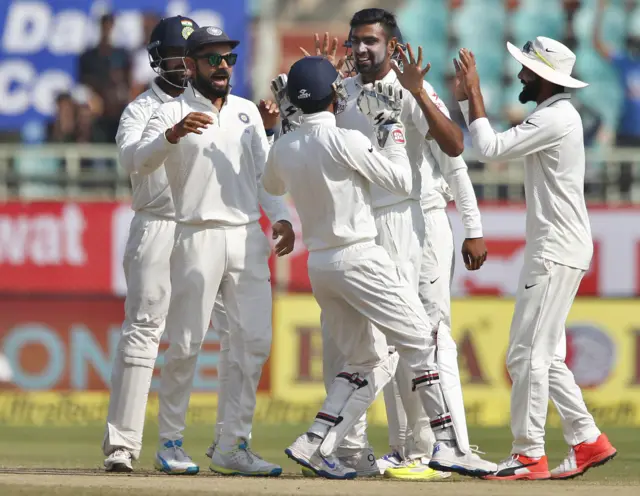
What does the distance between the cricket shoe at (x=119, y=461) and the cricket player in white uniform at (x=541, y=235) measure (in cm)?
188

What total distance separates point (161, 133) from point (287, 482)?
181cm

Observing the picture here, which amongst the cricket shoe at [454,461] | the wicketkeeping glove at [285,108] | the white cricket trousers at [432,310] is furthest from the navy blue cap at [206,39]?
the cricket shoe at [454,461]

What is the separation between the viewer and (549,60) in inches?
270

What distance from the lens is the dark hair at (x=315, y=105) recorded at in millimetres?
6395

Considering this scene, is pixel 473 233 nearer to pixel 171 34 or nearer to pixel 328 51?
pixel 328 51

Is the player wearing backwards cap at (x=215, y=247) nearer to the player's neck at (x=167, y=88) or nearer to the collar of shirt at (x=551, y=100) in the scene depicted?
the player's neck at (x=167, y=88)

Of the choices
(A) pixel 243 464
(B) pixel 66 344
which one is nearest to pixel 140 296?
(A) pixel 243 464

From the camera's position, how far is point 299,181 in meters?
6.39

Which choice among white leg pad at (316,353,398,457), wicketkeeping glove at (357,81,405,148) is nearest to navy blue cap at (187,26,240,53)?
wicketkeeping glove at (357,81,405,148)

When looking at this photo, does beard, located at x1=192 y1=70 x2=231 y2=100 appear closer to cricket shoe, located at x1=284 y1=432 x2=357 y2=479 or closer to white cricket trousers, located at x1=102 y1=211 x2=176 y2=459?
→ white cricket trousers, located at x1=102 y1=211 x2=176 y2=459

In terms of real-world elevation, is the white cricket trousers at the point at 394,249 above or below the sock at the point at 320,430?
above

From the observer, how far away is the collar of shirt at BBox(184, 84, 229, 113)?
22.2 ft

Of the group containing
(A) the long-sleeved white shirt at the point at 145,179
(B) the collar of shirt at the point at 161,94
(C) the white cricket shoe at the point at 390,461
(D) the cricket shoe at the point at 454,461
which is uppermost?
(B) the collar of shirt at the point at 161,94

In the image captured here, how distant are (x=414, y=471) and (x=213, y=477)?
99cm
